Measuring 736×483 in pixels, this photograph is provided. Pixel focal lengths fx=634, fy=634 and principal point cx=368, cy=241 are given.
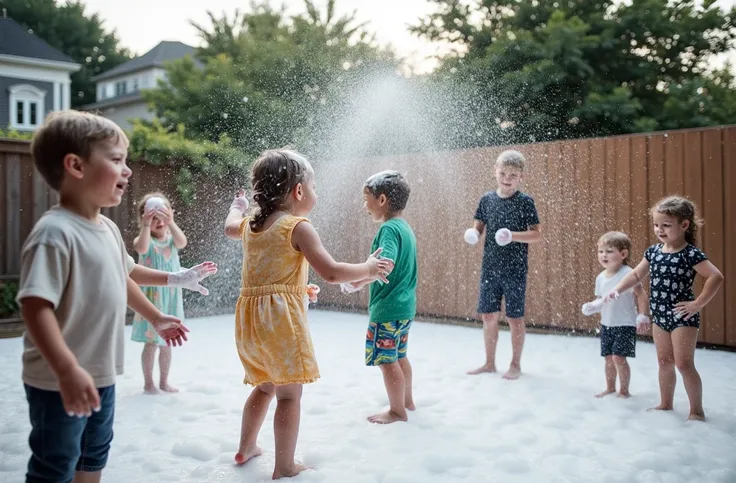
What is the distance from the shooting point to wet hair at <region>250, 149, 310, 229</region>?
231 cm

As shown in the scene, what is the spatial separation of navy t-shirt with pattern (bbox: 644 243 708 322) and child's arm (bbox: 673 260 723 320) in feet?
0.18

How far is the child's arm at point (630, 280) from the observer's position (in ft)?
11.1

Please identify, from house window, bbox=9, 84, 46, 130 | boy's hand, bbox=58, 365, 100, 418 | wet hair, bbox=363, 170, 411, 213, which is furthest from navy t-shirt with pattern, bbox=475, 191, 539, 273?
house window, bbox=9, 84, 46, 130

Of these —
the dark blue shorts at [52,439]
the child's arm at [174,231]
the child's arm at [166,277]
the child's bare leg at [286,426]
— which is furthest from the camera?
the child's arm at [174,231]

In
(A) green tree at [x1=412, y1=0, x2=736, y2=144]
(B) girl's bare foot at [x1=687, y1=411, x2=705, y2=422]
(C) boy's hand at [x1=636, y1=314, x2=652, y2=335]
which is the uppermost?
(A) green tree at [x1=412, y1=0, x2=736, y2=144]

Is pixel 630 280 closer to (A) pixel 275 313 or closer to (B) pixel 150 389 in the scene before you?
(A) pixel 275 313

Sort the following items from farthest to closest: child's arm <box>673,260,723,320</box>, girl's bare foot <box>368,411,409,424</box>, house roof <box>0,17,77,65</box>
Result: house roof <box>0,17,77,65</box> < girl's bare foot <box>368,411,409,424</box> < child's arm <box>673,260,723,320</box>

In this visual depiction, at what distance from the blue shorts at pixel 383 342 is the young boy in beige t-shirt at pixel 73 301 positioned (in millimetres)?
1514

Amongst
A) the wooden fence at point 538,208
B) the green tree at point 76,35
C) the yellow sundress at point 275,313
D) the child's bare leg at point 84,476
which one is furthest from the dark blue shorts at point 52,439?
the green tree at point 76,35

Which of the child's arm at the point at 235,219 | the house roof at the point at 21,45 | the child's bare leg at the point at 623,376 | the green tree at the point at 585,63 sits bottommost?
the child's bare leg at the point at 623,376

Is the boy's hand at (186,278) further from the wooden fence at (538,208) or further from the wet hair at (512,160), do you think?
the wooden fence at (538,208)

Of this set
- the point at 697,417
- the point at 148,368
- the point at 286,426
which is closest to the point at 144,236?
the point at 148,368

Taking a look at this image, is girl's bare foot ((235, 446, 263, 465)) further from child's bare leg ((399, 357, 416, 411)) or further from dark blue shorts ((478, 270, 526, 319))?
dark blue shorts ((478, 270, 526, 319))

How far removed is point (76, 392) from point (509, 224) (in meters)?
3.36
